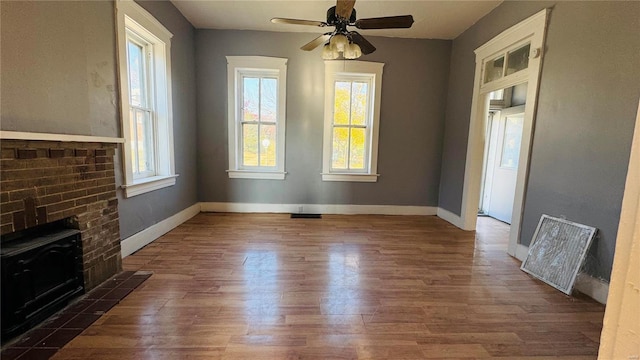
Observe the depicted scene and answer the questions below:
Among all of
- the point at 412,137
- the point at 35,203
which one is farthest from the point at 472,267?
the point at 35,203

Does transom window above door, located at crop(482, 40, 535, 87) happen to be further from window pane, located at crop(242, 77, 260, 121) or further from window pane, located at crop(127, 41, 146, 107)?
window pane, located at crop(127, 41, 146, 107)

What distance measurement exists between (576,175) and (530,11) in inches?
69.4

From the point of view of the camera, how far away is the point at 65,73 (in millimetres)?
2059

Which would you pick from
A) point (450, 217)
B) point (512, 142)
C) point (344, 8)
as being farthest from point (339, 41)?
point (512, 142)

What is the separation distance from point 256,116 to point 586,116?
155 inches

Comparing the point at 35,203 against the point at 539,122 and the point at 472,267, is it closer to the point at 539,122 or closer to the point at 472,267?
the point at 472,267

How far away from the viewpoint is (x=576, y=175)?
235cm

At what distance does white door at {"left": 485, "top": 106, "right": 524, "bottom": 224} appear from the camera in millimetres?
4432

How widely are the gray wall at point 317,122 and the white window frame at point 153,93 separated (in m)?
0.86

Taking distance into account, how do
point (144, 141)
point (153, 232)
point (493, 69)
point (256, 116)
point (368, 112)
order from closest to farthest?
point (153, 232), point (144, 141), point (493, 69), point (256, 116), point (368, 112)

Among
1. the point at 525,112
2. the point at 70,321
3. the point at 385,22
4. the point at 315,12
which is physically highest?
the point at 315,12

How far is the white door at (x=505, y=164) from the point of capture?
4432 mm

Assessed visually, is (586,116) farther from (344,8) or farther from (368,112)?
(368,112)

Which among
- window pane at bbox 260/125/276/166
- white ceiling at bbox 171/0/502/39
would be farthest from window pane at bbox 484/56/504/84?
window pane at bbox 260/125/276/166
